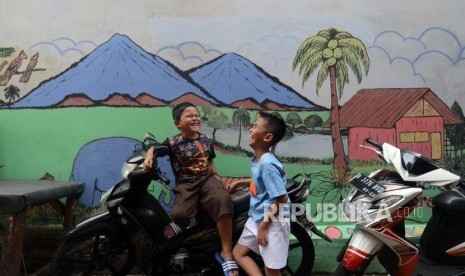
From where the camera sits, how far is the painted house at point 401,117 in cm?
476

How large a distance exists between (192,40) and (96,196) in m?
1.88

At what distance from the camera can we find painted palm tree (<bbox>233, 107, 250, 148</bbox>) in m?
4.73

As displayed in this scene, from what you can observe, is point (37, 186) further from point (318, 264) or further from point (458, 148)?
point (458, 148)

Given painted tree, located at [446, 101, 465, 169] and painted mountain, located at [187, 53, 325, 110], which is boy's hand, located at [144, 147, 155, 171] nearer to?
painted mountain, located at [187, 53, 325, 110]

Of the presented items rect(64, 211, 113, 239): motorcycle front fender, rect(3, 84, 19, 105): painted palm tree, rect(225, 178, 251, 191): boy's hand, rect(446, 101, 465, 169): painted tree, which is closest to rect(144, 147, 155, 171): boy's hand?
rect(64, 211, 113, 239): motorcycle front fender

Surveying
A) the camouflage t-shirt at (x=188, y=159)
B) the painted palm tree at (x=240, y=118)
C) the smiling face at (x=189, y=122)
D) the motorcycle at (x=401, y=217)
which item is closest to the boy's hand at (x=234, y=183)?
the camouflage t-shirt at (x=188, y=159)

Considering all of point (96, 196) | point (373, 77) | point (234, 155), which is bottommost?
point (96, 196)

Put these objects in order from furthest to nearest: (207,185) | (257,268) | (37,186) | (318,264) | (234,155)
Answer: (234,155) → (318,264) → (37,186) → (207,185) → (257,268)

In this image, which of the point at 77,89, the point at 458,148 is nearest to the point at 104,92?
the point at 77,89

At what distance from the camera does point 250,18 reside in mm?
4773

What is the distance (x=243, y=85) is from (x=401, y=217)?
215 centimetres

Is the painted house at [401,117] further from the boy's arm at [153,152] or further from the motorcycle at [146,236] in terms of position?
the boy's arm at [153,152]

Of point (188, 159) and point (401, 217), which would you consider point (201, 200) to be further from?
point (401, 217)

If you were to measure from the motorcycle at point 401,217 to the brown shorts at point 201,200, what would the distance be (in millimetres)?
934
